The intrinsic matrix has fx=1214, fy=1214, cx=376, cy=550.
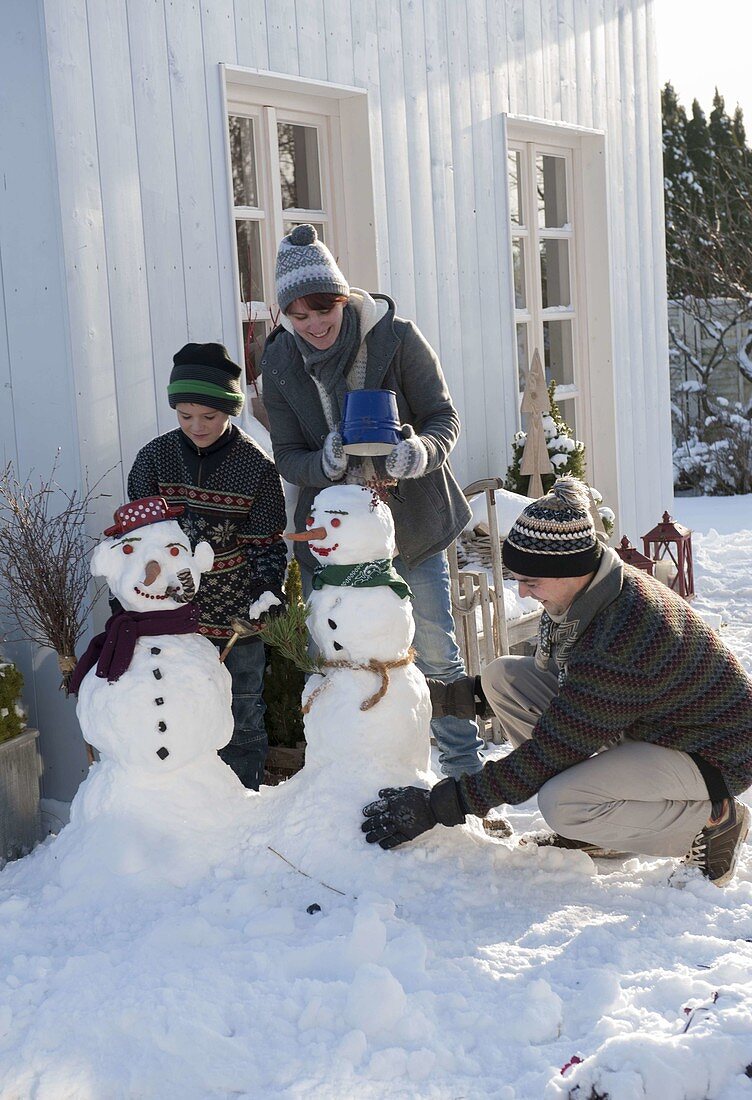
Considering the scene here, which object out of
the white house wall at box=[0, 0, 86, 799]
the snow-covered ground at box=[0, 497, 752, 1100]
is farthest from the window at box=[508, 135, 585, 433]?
the snow-covered ground at box=[0, 497, 752, 1100]

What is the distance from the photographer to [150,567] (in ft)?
10.3

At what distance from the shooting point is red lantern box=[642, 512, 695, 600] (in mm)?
6336

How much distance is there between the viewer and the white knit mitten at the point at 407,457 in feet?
10.4

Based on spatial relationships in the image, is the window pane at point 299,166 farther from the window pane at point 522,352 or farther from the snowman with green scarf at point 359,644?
the snowman with green scarf at point 359,644

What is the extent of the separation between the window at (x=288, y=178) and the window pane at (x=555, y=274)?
184 centimetres

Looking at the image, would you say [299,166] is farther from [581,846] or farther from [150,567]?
[581,846]

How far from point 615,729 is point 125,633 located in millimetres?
1270

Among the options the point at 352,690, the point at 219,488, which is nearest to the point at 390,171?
the point at 219,488

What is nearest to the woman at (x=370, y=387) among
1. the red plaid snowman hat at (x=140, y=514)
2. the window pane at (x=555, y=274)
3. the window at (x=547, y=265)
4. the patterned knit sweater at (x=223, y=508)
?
the patterned knit sweater at (x=223, y=508)

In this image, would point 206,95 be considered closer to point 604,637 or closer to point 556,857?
point 604,637

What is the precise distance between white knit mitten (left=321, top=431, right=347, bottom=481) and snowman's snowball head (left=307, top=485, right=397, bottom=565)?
0.25 ft

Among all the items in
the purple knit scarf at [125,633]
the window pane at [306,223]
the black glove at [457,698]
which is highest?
the window pane at [306,223]

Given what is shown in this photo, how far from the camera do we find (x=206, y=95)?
4320 millimetres

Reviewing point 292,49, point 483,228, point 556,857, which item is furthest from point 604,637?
point 483,228
